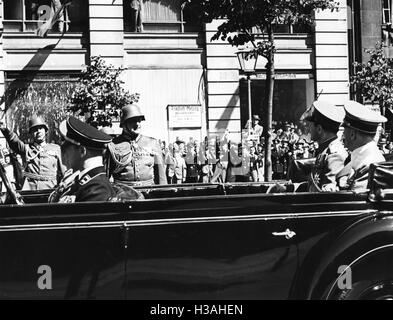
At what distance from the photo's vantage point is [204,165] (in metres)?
20.5

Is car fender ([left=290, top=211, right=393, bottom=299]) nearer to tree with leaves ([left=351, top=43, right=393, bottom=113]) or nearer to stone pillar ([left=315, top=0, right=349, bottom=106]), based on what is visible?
tree with leaves ([left=351, top=43, right=393, bottom=113])

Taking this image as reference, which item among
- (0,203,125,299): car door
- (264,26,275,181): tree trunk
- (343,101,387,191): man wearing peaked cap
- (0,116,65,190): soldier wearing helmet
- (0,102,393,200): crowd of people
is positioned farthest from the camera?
(264,26,275,181): tree trunk

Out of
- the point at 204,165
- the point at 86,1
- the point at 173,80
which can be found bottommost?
the point at 204,165

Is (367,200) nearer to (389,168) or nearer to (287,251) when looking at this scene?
(389,168)

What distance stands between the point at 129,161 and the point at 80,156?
12.8 feet

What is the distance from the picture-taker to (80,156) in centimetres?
509

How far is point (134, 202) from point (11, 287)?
2.87 feet

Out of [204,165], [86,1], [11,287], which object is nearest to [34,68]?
[86,1]

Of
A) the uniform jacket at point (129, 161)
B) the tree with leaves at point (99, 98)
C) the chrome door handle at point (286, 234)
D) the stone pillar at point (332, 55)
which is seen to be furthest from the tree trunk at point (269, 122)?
the chrome door handle at point (286, 234)

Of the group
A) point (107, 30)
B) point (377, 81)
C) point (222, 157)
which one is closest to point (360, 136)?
point (222, 157)

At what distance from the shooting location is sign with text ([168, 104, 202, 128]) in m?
22.4

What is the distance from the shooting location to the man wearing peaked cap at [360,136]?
18.4ft

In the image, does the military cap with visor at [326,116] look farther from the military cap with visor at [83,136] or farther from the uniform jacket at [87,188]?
the uniform jacket at [87,188]

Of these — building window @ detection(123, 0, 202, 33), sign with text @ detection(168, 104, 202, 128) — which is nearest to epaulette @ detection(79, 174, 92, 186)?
sign with text @ detection(168, 104, 202, 128)
